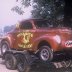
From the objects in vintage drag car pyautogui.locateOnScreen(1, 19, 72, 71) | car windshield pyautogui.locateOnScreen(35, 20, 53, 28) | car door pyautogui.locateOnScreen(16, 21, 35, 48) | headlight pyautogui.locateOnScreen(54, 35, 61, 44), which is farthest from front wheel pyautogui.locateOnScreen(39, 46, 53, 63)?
car windshield pyautogui.locateOnScreen(35, 20, 53, 28)

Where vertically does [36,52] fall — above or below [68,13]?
below

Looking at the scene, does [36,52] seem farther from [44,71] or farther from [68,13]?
[68,13]

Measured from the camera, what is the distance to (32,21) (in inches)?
462

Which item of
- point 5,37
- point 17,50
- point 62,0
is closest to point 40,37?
point 17,50

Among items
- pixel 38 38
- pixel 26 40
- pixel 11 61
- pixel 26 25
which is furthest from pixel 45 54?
pixel 11 61

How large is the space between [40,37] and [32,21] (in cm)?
125

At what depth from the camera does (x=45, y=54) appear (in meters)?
10.2

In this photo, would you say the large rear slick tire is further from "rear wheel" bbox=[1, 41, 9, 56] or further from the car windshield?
the car windshield

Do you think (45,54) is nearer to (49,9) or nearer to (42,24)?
(42,24)

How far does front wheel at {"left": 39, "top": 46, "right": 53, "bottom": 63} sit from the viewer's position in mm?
10084

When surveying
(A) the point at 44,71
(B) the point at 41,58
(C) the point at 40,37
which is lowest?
(A) the point at 44,71

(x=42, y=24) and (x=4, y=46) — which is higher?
(x=42, y=24)

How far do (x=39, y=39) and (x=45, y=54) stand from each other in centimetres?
81

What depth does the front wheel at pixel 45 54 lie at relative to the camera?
33.1ft
